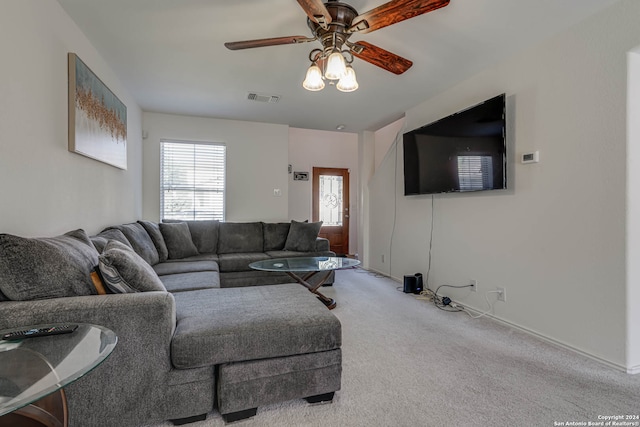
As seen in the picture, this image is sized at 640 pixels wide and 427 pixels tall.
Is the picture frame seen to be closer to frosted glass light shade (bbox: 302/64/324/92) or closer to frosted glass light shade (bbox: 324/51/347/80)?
frosted glass light shade (bbox: 302/64/324/92)

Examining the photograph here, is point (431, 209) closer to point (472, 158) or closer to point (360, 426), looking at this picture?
point (472, 158)

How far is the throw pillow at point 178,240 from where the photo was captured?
3.69m

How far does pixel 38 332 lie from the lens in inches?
40.6

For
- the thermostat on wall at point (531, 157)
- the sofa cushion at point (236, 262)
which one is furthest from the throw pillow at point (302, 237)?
the thermostat on wall at point (531, 157)

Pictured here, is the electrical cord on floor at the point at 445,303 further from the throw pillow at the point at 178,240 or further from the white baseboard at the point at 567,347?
the throw pillow at the point at 178,240

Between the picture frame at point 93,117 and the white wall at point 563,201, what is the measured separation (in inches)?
134

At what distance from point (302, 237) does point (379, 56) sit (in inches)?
103

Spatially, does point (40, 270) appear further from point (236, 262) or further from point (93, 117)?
point (236, 262)

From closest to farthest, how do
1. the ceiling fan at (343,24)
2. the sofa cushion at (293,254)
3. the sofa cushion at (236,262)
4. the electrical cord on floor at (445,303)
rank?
1. the ceiling fan at (343,24)
2. the electrical cord on floor at (445,303)
3. the sofa cushion at (236,262)
4. the sofa cushion at (293,254)

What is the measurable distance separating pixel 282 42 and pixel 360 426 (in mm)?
2184

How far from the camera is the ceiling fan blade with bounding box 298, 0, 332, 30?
157 cm

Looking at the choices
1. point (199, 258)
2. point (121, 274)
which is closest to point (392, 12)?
point (121, 274)

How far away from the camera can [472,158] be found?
289cm

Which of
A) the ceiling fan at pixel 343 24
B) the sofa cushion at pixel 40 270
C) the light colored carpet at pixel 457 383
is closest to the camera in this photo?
the sofa cushion at pixel 40 270
